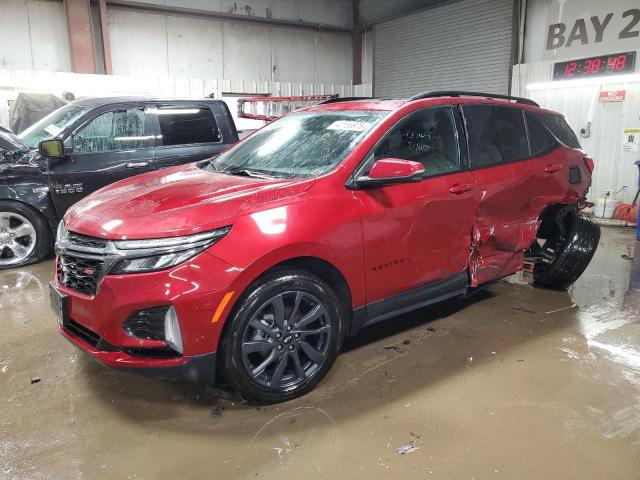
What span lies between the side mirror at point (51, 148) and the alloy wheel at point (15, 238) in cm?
78

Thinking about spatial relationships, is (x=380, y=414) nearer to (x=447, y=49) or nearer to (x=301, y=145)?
(x=301, y=145)

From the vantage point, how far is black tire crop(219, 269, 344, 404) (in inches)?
87.8

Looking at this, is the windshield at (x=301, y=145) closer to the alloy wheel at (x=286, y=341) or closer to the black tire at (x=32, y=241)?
the alloy wheel at (x=286, y=341)

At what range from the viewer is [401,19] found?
38.3 feet

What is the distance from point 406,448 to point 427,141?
181 centimetres

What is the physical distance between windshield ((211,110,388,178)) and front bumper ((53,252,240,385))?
86cm

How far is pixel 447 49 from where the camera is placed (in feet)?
35.0

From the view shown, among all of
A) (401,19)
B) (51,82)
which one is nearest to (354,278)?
(51,82)

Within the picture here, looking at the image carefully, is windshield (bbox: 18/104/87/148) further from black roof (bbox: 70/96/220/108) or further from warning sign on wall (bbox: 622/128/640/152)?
warning sign on wall (bbox: 622/128/640/152)

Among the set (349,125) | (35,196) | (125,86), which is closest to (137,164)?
(35,196)

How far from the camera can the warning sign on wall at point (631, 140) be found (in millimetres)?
7277

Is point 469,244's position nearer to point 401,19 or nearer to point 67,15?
point 67,15

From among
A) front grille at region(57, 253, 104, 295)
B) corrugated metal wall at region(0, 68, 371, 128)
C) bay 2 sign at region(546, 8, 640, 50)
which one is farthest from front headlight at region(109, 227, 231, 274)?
bay 2 sign at region(546, 8, 640, 50)

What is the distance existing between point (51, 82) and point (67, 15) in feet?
4.38
